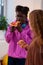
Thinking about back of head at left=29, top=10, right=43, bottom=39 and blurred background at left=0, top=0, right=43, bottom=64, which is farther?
blurred background at left=0, top=0, right=43, bottom=64

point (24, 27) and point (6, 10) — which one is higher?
point (6, 10)

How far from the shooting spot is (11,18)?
4.12m

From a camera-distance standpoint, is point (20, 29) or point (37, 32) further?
point (20, 29)

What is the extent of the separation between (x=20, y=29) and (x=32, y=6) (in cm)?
118

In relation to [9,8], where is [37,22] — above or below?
below

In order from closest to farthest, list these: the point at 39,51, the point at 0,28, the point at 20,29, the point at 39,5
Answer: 1. the point at 39,51
2. the point at 20,29
3. the point at 39,5
4. the point at 0,28

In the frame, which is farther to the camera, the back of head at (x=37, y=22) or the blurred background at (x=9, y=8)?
the blurred background at (x=9, y=8)

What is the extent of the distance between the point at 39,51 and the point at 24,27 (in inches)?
41.9

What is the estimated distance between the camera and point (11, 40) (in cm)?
282

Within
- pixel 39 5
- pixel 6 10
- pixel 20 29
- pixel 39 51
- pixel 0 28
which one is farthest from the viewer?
pixel 6 10

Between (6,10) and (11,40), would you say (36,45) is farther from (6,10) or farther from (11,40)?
(6,10)

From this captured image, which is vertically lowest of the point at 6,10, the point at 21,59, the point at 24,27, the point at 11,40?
the point at 21,59

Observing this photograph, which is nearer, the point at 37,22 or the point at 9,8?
the point at 37,22

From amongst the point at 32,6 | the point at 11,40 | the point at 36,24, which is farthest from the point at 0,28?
the point at 36,24
